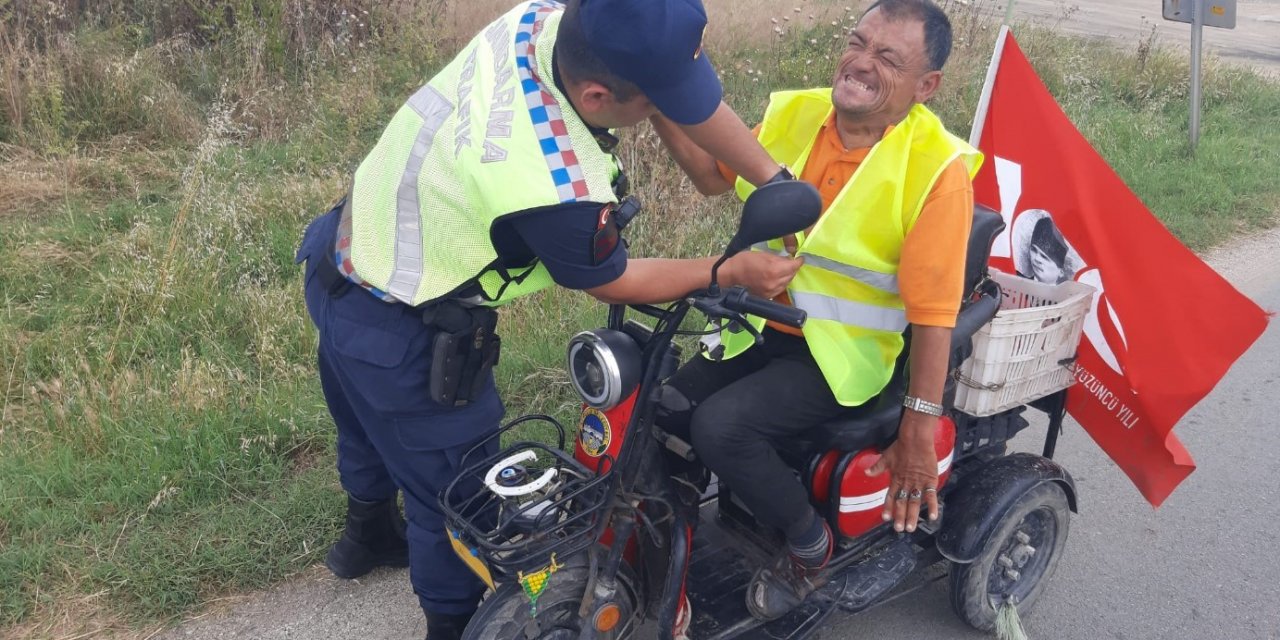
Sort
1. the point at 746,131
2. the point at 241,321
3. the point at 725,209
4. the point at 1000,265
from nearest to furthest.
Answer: the point at 746,131
the point at 1000,265
the point at 241,321
the point at 725,209

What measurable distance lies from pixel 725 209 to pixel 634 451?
3.75m

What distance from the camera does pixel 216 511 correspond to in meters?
3.49

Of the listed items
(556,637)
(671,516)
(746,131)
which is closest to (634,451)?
(671,516)

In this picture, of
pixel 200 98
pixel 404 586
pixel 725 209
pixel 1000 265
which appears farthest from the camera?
pixel 200 98

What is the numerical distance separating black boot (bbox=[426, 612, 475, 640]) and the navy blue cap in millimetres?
1566

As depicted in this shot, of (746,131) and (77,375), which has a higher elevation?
(746,131)

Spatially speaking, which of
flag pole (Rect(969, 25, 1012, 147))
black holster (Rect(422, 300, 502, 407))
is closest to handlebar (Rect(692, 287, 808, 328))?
black holster (Rect(422, 300, 502, 407))

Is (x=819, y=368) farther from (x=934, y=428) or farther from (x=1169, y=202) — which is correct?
(x=1169, y=202)

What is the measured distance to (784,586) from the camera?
9.33ft

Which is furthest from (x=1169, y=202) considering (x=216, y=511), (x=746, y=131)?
(x=216, y=511)

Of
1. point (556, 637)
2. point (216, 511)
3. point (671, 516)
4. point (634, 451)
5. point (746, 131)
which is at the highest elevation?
point (746, 131)

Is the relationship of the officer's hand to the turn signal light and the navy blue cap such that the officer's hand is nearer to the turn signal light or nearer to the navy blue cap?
the navy blue cap

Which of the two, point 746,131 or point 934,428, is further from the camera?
point 934,428

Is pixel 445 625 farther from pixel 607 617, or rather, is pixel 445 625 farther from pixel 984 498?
pixel 984 498
